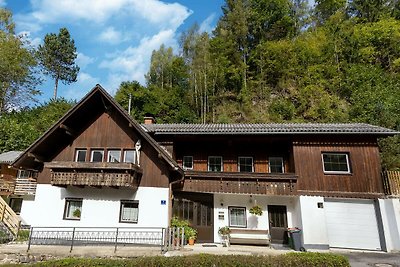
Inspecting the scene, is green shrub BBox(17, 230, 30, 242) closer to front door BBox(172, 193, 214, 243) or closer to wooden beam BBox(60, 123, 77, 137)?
wooden beam BBox(60, 123, 77, 137)

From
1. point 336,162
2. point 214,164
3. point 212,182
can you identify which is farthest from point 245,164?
point 336,162

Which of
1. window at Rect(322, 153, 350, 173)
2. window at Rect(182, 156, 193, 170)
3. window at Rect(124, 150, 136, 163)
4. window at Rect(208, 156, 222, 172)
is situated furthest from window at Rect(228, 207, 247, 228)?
window at Rect(124, 150, 136, 163)

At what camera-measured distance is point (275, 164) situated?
1463cm

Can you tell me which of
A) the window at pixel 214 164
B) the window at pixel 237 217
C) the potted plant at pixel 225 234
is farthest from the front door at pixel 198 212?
the window at pixel 214 164

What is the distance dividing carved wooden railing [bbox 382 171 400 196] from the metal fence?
34.0ft

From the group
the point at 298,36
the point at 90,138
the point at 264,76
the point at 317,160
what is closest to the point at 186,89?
the point at 264,76

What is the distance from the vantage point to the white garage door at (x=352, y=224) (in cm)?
1237

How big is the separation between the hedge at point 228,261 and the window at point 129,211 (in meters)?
4.37

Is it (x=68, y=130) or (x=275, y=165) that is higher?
(x=68, y=130)

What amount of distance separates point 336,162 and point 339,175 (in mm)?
744

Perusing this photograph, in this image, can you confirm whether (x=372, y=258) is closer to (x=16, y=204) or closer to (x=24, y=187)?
(x=24, y=187)

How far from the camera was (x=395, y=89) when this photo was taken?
24.7 meters

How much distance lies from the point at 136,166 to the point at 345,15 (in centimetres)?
3715

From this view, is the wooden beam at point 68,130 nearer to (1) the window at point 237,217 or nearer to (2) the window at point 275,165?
(1) the window at point 237,217
